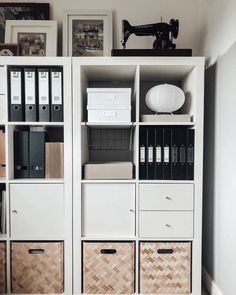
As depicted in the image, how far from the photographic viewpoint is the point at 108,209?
5.91ft

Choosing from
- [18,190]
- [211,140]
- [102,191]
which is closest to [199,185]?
[211,140]

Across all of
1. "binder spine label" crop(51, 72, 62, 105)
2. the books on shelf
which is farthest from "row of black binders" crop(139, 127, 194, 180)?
the books on shelf

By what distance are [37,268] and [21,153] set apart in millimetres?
755

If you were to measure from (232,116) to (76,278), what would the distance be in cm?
139

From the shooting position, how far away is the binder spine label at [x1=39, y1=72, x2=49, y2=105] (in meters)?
1.77

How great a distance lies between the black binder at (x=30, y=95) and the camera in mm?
1771

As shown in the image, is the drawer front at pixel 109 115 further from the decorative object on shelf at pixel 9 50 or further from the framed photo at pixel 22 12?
the framed photo at pixel 22 12

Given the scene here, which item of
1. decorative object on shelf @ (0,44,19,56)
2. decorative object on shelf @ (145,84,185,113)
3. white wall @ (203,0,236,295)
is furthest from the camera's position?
decorative object on shelf @ (0,44,19,56)

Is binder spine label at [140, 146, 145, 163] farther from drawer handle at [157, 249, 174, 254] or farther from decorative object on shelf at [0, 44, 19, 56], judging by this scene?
decorative object on shelf at [0, 44, 19, 56]

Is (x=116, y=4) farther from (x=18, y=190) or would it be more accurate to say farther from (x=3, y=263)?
(x=3, y=263)

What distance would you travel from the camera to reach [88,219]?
180cm

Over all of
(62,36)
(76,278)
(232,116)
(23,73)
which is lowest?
(76,278)

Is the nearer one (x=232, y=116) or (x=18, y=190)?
(x=232, y=116)

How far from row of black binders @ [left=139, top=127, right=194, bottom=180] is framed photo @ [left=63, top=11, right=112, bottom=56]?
793mm
